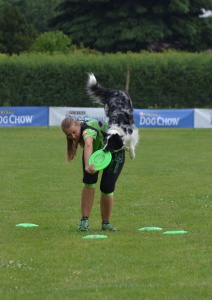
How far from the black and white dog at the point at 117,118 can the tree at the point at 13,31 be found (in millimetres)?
51451

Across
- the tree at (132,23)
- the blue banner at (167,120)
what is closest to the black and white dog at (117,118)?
the blue banner at (167,120)

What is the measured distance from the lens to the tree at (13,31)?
61844mm

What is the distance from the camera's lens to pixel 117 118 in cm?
1041

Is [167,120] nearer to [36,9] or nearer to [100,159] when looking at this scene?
[100,159]

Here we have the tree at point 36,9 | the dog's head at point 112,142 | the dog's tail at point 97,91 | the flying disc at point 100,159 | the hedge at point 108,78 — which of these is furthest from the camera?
the tree at point 36,9

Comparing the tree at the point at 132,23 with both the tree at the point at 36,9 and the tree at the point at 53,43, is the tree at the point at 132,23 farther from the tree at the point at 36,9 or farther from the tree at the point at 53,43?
the tree at the point at 36,9

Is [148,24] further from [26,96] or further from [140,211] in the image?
[140,211]

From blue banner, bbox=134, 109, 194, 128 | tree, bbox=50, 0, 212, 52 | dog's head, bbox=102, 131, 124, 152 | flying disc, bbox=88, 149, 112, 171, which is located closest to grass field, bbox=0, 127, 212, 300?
flying disc, bbox=88, 149, 112, 171

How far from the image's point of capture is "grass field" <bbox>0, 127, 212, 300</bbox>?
24.6 ft

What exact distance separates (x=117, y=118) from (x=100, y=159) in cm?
65

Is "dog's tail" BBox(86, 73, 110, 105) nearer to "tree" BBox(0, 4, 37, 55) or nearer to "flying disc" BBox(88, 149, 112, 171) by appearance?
"flying disc" BBox(88, 149, 112, 171)

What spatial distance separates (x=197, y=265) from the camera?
8.37 m

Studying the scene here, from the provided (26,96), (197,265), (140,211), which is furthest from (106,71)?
(197,265)

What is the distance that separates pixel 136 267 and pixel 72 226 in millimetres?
3164
